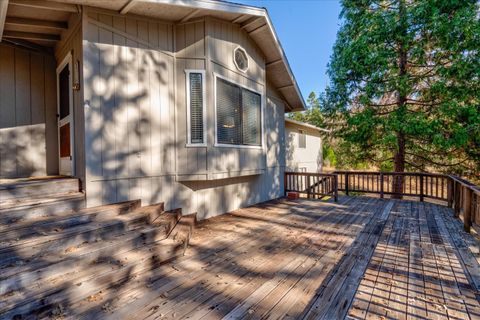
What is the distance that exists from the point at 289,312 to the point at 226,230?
7.94 ft

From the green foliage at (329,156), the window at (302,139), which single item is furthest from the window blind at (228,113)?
the green foliage at (329,156)

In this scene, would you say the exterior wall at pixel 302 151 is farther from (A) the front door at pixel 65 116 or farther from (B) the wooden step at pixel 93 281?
(B) the wooden step at pixel 93 281

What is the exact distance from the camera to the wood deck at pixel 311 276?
2.17m

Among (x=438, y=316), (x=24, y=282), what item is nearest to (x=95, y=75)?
(x=24, y=282)

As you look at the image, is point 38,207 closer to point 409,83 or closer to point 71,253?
point 71,253

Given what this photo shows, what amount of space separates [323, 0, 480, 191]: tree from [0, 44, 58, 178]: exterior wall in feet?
29.0

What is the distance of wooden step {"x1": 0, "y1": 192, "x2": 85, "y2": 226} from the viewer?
270 cm

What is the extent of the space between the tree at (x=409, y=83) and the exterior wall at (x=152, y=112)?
5.20m

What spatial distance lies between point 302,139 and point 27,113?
9.86 metres

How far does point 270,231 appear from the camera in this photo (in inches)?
175

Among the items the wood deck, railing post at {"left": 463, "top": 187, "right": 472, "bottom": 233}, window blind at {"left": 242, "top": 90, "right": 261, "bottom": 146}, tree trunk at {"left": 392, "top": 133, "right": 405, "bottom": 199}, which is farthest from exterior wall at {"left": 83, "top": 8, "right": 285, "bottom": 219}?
tree trunk at {"left": 392, "top": 133, "right": 405, "bottom": 199}

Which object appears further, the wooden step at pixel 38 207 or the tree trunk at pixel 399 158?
the tree trunk at pixel 399 158

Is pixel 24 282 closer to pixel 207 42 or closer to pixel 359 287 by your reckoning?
pixel 359 287

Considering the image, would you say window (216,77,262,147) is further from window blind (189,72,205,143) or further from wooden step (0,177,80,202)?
wooden step (0,177,80,202)
